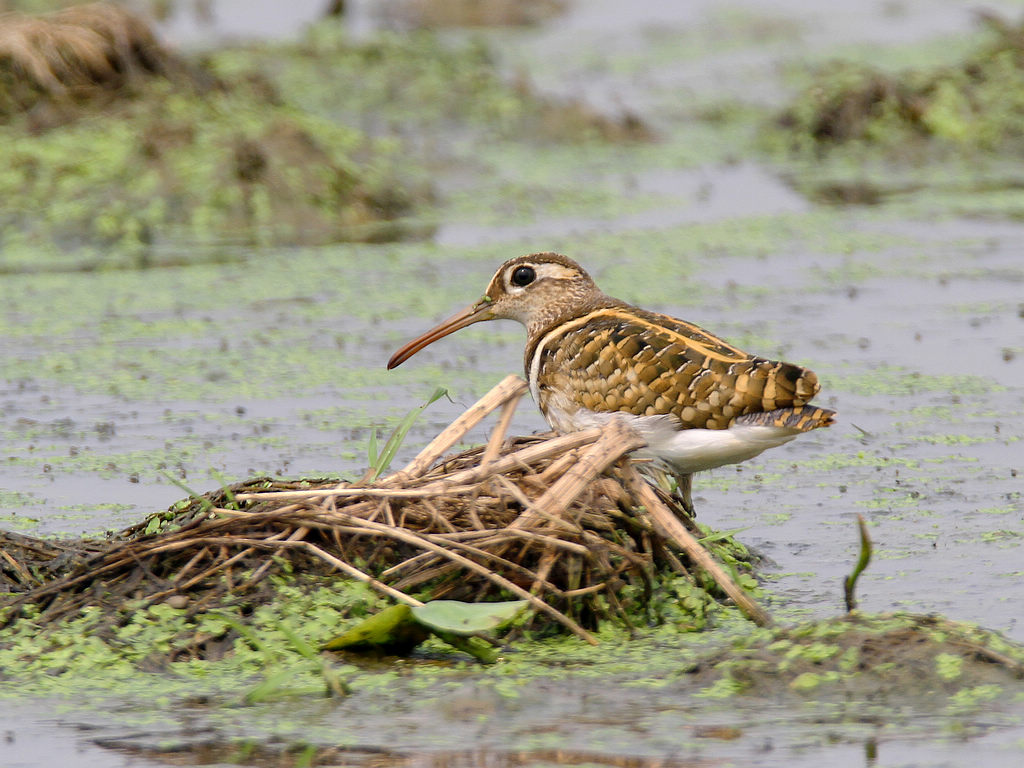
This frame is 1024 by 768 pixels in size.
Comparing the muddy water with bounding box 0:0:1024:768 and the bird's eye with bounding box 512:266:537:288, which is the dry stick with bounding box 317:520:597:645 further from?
the bird's eye with bounding box 512:266:537:288

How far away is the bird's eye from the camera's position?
23.7 ft

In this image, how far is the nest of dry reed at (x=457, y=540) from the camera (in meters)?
5.66

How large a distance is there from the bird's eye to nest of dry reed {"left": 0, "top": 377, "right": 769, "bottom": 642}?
4.16ft

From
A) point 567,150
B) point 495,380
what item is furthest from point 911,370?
point 567,150

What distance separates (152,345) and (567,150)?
6854 millimetres

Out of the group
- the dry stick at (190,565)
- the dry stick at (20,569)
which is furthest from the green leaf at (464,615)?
the dry stick at (20,569)

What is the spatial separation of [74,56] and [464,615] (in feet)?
33.2

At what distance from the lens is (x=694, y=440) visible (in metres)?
6.05

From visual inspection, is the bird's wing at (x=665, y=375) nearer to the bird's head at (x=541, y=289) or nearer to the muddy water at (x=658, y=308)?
the bird's head at (x=541, y=289)

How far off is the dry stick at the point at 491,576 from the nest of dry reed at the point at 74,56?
9380mm

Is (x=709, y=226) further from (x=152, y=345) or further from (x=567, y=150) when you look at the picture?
(x=152, y=345)

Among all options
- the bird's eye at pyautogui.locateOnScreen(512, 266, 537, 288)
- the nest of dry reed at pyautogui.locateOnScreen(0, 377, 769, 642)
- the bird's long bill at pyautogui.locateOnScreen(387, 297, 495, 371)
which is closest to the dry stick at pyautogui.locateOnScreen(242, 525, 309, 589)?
the nest of dry reed at pyautogui.locateOnScreen(0, 377, 769, 642)

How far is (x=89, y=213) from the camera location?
41.9 feet

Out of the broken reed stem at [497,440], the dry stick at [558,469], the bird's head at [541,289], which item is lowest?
the dry stick at [558,469]
